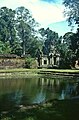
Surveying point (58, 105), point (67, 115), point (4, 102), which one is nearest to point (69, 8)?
point (4, 102)

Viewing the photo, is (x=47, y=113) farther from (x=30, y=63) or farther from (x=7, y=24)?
(x=7, y=24)

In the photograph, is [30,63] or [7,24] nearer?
[30,63]

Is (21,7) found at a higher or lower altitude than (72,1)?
higher

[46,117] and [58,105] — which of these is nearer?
[46,117]

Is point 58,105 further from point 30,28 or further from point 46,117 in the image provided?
point 30,28

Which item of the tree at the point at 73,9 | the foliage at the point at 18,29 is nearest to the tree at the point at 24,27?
the foliage at the point at 18,29

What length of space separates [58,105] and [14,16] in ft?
377

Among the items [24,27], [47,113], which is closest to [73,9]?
[47,113]

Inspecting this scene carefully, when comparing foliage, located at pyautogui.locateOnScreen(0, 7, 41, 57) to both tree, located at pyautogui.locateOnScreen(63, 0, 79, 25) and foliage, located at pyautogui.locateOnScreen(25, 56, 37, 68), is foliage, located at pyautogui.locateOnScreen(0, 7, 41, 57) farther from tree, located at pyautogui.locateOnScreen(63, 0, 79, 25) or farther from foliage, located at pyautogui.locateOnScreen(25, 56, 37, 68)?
tree, located at pyautogui.locateOnScreen(63, 0, 79, 25)

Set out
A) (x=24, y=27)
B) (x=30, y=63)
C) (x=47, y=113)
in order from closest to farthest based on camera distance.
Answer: (x=47, y=113) → (x=30, y=63) → (x=24, y=27)

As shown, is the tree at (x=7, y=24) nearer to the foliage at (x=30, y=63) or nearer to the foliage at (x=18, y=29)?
the foliage at (x=18, y=29)

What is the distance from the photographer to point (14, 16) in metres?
132

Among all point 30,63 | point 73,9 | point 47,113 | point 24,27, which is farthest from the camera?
point 24,27

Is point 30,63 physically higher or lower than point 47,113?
higher
